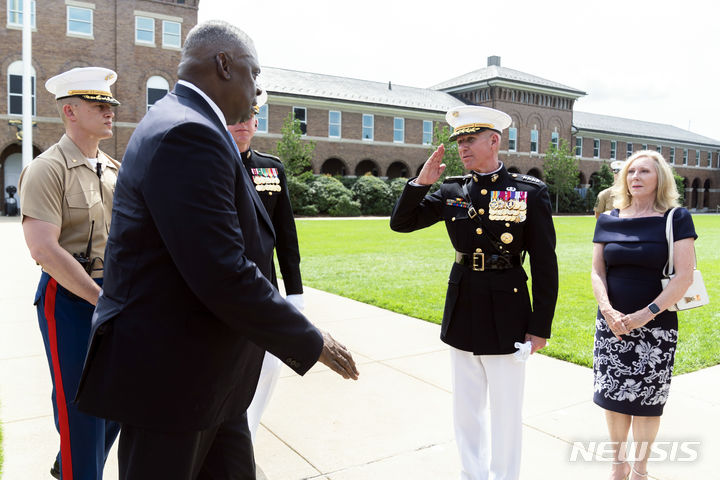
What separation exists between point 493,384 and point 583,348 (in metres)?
3.56

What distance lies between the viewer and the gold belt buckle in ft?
10.7

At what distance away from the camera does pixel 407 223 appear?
359 cm

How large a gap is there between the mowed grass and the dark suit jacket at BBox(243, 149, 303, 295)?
11.6 ft

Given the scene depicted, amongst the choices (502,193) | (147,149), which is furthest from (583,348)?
(147,149)

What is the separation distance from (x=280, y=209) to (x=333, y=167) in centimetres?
4047

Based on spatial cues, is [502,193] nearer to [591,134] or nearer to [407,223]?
[407,223]

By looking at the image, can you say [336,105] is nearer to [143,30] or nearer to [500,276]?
[143,30]

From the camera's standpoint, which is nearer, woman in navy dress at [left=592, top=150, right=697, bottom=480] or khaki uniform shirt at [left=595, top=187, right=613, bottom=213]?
woman in navy dress at [left=592, top=150, right=697, bottom=480]

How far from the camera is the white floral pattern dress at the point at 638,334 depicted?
343 centimetres

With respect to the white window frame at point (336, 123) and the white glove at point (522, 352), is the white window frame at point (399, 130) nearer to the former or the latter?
the white window frame at point (336, 123)

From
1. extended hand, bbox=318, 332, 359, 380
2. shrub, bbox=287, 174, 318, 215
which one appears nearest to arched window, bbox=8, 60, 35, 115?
shrub, bbox=287, 174, 318, 215

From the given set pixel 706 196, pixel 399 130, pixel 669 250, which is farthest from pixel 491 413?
pixel 706 196

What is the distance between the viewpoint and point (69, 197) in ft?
9.49

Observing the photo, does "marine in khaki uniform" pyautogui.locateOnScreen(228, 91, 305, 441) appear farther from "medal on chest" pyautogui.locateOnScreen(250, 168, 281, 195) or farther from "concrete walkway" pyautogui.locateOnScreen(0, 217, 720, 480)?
"concrete walkway" pyautogui.locateOnScreen(0, 217, 720, 480)
